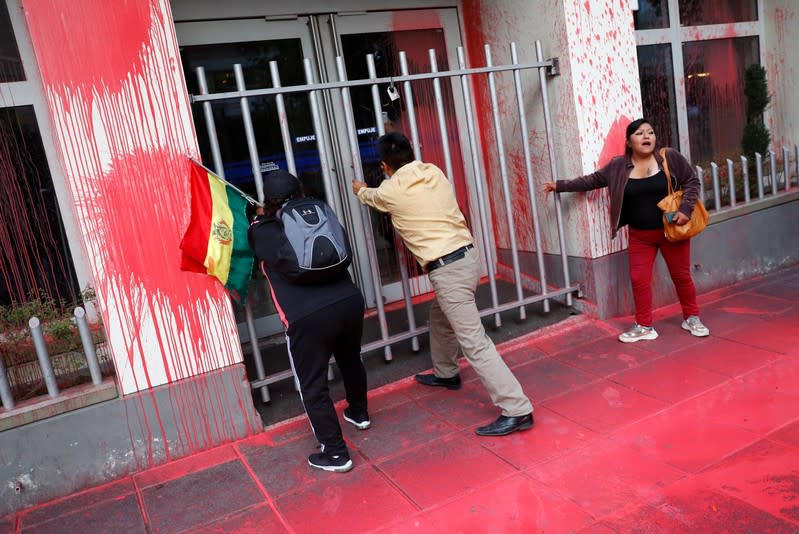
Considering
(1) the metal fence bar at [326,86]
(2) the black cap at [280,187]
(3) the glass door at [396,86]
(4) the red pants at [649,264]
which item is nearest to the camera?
(2) the black cap at [280,187]

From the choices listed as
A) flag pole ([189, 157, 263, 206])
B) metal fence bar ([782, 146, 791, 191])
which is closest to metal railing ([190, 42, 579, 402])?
flag pole ([189, 157, 263, 206])

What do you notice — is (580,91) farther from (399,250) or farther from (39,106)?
(39,106)

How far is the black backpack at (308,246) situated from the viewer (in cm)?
→ 302

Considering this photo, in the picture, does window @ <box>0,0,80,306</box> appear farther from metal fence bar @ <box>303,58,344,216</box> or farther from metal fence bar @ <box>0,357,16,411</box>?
metal fence bar @ <box>303,58,344,216</box>

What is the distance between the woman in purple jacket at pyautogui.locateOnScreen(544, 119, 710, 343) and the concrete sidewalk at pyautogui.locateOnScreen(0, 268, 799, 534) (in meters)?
0.47

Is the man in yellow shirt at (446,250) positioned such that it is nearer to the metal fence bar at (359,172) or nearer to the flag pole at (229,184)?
the metal fence bar at (359,172)

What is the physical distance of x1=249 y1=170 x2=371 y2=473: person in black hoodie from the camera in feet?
10.2

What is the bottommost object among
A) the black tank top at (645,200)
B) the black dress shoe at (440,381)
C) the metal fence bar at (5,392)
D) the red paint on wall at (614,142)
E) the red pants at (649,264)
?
the black dress shoe at (440,381)

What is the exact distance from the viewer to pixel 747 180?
5844mm

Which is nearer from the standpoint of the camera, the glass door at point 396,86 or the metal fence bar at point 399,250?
the metal fence bar at point 399,250

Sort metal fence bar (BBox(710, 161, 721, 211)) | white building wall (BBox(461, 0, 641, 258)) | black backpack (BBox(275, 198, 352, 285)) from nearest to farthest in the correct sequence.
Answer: black backpack (BBox(275, 198, 352, 285)) → white building wall (BBox(461, 0, 641, 258)) → metal fence bar (BBox(710, 161, 721, 211))

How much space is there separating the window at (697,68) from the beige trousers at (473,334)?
134 inches

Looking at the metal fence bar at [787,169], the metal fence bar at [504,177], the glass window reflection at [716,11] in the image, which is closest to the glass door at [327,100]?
the metal fence bar at [504,177]

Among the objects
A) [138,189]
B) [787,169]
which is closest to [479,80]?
[138,189]
